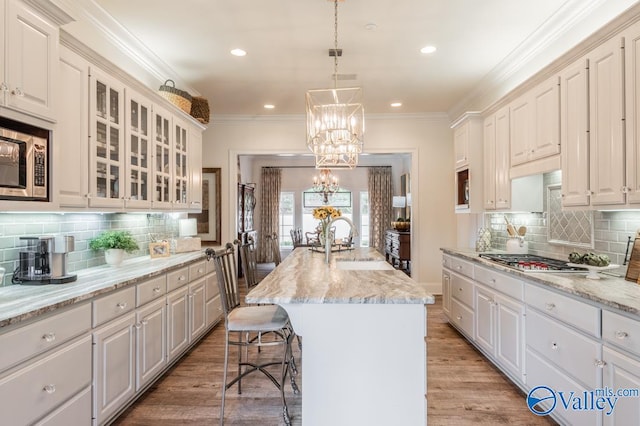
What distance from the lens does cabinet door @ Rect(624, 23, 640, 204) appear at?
6.64 ft

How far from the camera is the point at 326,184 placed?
29.2 feet

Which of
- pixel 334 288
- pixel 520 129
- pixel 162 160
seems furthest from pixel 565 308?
pixel 162 160

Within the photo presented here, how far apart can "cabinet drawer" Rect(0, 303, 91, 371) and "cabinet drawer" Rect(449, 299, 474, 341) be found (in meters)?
3.15

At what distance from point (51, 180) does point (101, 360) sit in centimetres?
104

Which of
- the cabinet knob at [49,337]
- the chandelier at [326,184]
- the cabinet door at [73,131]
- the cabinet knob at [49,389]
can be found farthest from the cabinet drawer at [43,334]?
the chandelier at [326,184]

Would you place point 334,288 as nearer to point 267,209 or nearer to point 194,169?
point 194,169

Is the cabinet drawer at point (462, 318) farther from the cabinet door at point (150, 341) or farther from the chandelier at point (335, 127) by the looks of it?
the cabinet door at point (150, 341)

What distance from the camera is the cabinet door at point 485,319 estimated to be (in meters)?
3.10

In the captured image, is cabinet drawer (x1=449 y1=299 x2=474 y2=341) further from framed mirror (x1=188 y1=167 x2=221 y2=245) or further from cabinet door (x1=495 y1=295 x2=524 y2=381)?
framed mirror (x1=188 y1=167 x2=221 y2=245)

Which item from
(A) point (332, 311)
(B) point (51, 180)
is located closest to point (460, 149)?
(A) point (332, 311)

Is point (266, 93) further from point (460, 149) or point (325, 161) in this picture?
point (460, 149)

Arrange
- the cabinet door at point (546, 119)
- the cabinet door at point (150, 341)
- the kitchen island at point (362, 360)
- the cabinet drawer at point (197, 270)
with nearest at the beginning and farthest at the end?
the kitchen island at point (362, 360) < the cabinet door at point (150, 341) < the cabinet door at point (546, 119) < the cabinet drawer at point (197, 270)

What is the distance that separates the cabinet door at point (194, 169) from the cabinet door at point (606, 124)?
12.0ft

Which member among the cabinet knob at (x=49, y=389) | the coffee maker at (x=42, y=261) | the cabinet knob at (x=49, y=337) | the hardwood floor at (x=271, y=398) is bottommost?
the hardwood floor at (x=271, y=398)
